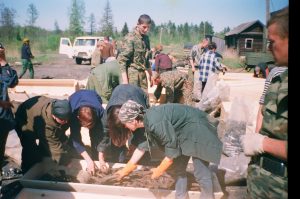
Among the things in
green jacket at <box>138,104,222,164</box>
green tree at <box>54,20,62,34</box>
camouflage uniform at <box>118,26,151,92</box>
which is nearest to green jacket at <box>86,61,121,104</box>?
camouflage uniform at <box>118,26,151,92</box>

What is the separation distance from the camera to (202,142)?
3.20 metres

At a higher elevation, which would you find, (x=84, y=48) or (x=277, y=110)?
(x=84, y=48)

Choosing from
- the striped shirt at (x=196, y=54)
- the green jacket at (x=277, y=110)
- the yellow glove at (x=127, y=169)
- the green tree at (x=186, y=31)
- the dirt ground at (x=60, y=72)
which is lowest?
the yellow glove at (x=127, y=169)

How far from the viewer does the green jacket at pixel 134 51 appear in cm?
511

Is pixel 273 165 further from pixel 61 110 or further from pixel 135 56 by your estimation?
pixel 135 56

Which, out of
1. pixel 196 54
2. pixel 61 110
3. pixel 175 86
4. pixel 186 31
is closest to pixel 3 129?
pixel 61 110

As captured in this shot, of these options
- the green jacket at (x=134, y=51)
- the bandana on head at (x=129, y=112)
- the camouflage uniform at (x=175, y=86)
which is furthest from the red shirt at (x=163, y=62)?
the bandana on head at (x=129, y=112)

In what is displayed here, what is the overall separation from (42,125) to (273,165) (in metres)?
2.50

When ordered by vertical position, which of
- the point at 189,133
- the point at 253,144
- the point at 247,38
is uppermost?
the point at 247,38

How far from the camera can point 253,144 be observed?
2027 millimetres

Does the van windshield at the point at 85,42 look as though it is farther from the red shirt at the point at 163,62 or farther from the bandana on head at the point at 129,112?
the bandana on head at the point at 129,112

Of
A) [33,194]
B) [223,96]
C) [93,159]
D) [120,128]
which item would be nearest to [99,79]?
[93,159]

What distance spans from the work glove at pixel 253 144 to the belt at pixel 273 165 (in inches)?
2.5
